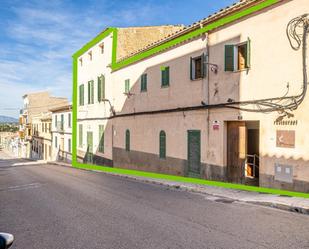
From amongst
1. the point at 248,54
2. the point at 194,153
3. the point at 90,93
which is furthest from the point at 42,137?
the point at 248,54

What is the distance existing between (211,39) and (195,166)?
5.38 metres

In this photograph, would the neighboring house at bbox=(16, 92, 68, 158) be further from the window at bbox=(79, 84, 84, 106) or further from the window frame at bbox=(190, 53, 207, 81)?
the window frame at bbox=(190, 53, 207, 81)

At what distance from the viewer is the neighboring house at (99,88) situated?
24538 mm

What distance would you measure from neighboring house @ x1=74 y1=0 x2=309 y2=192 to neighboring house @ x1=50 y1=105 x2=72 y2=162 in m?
17.4

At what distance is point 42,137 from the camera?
52562mm

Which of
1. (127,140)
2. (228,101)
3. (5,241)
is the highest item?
(228,101)

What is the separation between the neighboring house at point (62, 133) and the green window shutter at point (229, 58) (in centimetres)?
2564

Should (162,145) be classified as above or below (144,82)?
below

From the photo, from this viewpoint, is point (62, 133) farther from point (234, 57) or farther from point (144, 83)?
point (234, 57)

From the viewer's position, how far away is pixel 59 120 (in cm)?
4088

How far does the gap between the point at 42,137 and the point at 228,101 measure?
146ft

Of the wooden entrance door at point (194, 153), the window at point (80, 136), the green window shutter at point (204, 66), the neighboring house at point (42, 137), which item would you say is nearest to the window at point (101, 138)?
the window at point (80, 136)

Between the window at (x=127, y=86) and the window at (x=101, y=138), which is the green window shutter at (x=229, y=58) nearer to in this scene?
the window at (x=127, y=86)

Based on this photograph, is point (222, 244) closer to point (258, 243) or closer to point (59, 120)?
point (258, 243)
